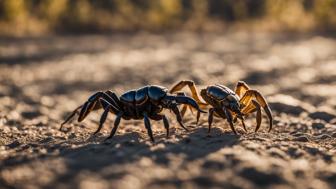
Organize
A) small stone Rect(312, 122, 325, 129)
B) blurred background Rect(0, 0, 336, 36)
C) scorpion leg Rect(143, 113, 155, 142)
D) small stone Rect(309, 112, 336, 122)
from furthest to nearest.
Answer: blurred background Rect(0, 0, 336, 36)
small stone Rect(309, 112, 336, 122)
small stone Rect(312, 122, 325, 129)
scorpion leg Rect(143, 113, 155, 142)

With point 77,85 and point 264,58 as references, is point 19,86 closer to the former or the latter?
point 77,85

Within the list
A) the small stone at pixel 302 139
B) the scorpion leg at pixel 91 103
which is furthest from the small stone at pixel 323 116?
the scorpion leg at pixel 91 103

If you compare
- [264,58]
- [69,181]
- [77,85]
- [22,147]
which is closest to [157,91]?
[22,147]

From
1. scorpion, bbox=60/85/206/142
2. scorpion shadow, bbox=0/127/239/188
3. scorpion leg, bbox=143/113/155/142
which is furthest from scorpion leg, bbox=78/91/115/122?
scorpion leg, bbox=143/113/155/142

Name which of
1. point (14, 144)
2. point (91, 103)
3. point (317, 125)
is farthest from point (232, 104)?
point (14, 144)

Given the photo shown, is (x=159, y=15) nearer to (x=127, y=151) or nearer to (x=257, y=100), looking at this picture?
(x=257, y=100)

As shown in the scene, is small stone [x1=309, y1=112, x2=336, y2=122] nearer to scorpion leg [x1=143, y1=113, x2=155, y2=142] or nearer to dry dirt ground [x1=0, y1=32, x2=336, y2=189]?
dry dirt ground [x1=0, y1=32, x2=336, y2=189]

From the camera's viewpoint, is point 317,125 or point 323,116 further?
point 323,116
